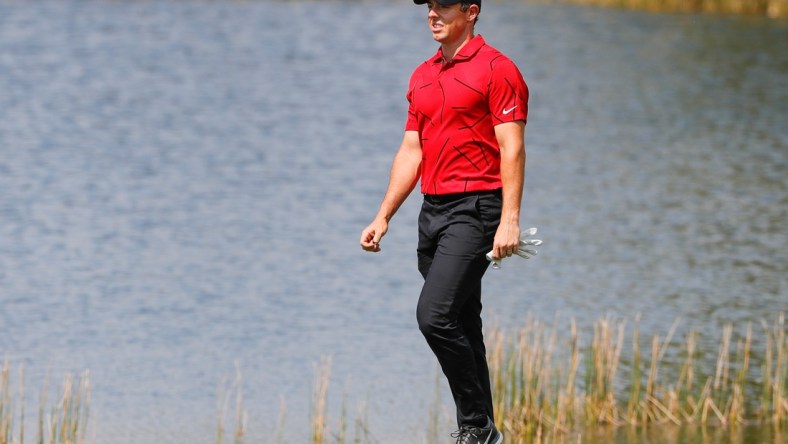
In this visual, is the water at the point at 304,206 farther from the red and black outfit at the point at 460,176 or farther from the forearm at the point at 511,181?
the forearm at the point at 511,181

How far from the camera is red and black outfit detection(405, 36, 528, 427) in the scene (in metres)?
6.38

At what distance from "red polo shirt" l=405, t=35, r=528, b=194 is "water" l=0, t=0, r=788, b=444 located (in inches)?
150

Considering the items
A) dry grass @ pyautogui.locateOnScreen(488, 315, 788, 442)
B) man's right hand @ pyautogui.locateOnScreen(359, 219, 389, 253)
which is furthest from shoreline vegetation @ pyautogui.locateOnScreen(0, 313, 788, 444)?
man's right hand @ pyautogui.locateOnScreen(359, 219, 389, 253)

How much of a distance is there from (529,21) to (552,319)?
28691 millimetres

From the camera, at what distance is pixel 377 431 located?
9.95 metres

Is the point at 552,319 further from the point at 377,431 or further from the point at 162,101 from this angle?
the point at 162,101

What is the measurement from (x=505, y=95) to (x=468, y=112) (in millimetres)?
191

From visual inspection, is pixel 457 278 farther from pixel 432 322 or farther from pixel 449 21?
pixel 449 21

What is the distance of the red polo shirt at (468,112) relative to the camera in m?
6.36

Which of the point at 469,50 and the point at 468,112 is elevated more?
the point at 469,50

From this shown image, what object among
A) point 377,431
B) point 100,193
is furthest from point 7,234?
point 377,431

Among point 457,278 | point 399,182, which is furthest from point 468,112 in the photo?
point 457,278

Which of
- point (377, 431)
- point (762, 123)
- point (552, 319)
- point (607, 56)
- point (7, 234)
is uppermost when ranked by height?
point (607, 56)

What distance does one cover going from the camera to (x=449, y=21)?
255 inches
